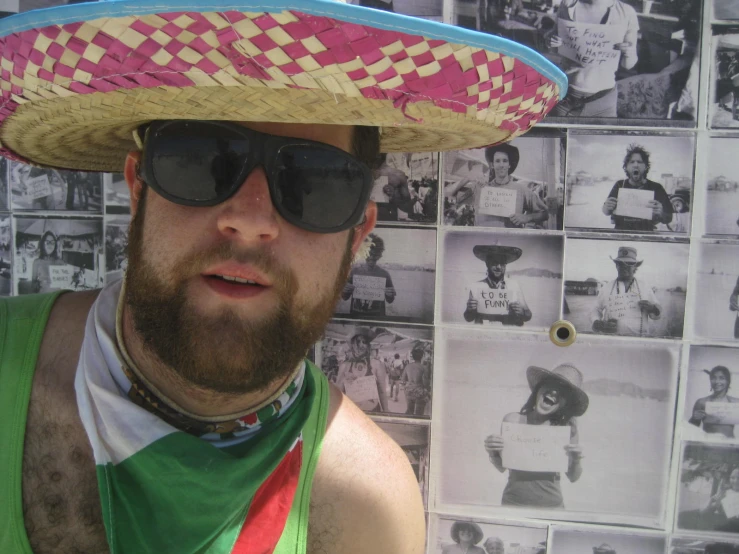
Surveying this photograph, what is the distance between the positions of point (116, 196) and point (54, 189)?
184 millimetres

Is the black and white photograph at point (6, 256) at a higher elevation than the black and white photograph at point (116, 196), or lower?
lower

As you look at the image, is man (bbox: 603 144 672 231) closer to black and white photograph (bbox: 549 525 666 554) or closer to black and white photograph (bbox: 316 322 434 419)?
black and white photograph (bbox: 316 322 434 419)

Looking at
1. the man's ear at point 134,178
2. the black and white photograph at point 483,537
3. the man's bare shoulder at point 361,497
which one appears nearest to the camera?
the man's ear at point 134,178

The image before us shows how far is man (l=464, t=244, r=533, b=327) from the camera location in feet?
4.08

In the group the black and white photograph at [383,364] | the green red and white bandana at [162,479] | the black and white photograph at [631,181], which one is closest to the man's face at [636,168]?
the black and white photograph at [631,181]

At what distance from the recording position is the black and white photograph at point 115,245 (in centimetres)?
133

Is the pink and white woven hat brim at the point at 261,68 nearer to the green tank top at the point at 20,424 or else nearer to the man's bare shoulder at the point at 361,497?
the green tank top at the point at 20,424

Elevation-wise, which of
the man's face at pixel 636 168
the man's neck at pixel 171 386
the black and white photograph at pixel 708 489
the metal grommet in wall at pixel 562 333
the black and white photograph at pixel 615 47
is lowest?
the black and white photograph at pixel 708 489

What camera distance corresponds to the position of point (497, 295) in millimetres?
1258

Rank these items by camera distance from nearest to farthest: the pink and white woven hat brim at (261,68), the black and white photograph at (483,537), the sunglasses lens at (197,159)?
the pink and white woven hat brim at (261,68) < the sunglasses lens at (197,159) < the black and white photograph at (483,537)

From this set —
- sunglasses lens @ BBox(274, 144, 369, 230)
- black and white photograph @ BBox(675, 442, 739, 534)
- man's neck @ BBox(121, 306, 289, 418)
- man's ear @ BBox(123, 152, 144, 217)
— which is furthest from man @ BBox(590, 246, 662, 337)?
man's ear @ BBox(123, 152, 144, 217)

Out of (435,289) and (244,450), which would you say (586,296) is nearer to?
(435,289)

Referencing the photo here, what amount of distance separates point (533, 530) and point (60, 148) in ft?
4.83

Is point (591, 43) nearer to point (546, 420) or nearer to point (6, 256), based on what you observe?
point (546, 420)
